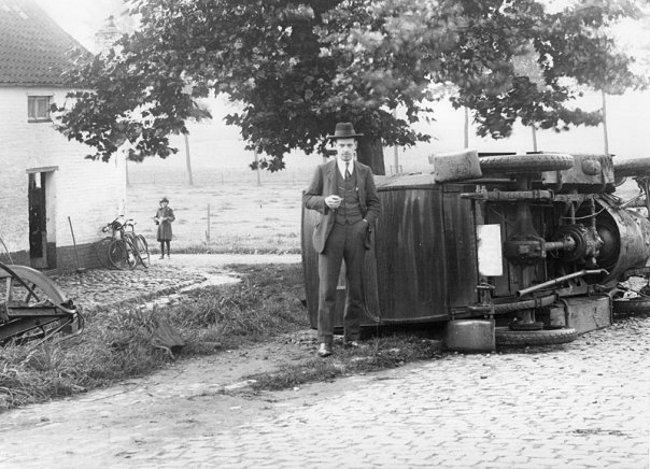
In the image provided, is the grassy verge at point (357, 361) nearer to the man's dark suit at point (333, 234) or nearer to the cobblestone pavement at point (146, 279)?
the man's dark suit at point (333, 234)

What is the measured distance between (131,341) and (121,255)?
14.8 metres

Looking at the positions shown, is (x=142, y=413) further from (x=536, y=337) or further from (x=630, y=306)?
(x=630, y=306)

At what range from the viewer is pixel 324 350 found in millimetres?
10633

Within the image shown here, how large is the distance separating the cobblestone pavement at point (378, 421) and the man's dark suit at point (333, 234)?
1165 millimetres

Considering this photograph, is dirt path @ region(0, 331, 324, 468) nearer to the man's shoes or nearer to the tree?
the man's shoes

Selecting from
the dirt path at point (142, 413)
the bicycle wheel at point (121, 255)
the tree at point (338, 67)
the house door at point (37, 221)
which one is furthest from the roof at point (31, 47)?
the dirt path at point (142, 413)

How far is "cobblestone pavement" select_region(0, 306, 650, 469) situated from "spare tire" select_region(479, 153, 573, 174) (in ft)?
6.04

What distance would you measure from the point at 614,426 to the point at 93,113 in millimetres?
15266

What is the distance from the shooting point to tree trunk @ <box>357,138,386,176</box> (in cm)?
1981

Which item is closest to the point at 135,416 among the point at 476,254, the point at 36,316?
the point at 36,316

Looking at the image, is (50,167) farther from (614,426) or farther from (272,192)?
(272,192)

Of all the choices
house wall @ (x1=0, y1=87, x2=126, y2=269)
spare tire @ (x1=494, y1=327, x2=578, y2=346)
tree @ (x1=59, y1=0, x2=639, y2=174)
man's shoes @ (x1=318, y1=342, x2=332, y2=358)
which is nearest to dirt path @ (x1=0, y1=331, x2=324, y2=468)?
man's shoes @ (x1=318, y1=342, x2=332, y2=358)

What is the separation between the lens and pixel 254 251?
29.8 m

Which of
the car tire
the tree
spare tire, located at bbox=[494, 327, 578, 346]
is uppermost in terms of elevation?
the tree
